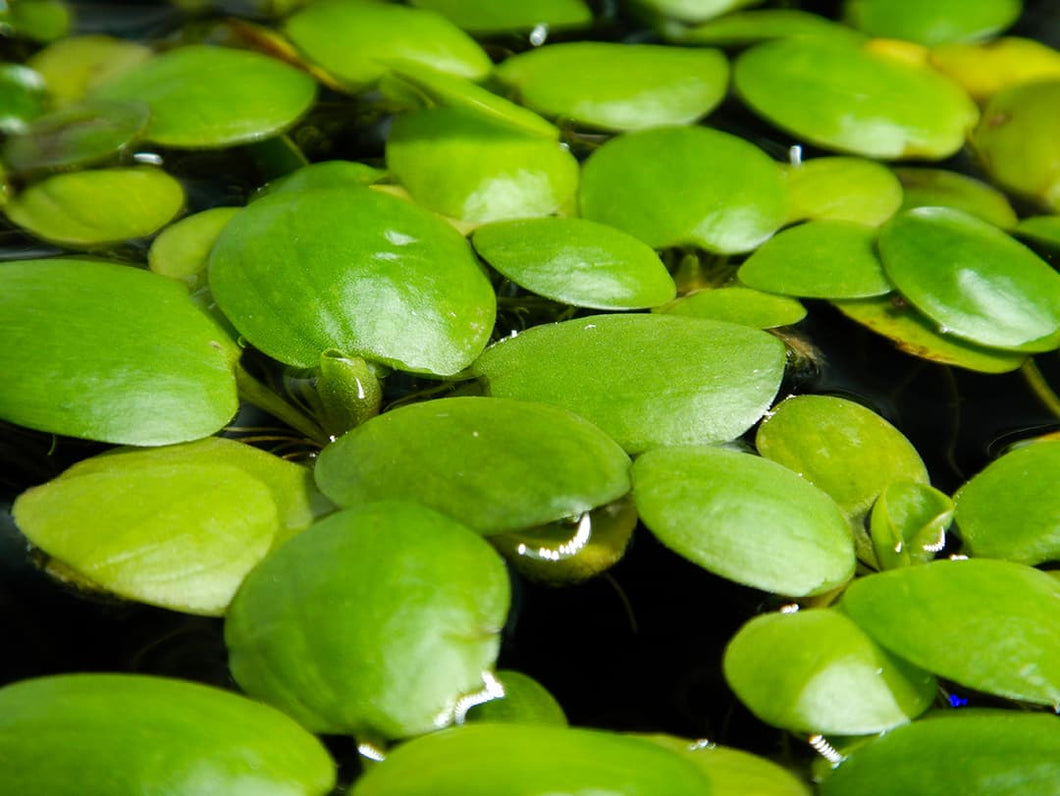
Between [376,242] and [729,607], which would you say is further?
[376,242]

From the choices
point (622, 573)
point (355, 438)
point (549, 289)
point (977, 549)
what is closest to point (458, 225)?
point (549, 289)

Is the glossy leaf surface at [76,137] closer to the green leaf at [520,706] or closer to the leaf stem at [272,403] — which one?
the leaf stem at [272,403]

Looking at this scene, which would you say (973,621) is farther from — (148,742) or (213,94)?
(213,94)

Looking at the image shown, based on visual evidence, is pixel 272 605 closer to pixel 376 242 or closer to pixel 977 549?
pixel 376 242

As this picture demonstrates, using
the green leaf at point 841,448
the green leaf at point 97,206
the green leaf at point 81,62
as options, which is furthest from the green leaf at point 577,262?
the green leaf at point 81,62

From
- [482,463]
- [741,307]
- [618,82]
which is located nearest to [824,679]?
[482,463]
